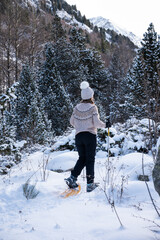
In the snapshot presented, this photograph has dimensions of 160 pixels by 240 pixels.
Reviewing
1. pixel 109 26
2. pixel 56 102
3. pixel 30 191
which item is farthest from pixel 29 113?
pixel 109 26

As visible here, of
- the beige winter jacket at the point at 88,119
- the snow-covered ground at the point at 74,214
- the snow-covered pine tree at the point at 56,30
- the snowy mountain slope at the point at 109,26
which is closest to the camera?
the snow-covered ground at the point at 74,214

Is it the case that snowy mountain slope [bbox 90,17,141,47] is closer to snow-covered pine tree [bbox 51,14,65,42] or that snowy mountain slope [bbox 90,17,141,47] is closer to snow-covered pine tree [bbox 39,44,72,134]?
snow-covered pine tree [bbox 51,14,65,42]

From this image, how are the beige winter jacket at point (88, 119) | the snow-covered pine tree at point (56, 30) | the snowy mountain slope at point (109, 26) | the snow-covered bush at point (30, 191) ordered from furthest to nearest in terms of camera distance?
1. the snowy mountain slope at point (109, 26)
2. the snow-covered pine tree at point (56, 30)
3. the beige winter jacket at point (88, 119)
4. the snow-covered bush at point (30, 191)

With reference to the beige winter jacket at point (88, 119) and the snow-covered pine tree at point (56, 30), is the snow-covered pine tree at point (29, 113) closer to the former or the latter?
the beige winter jacket at point (88, 119)

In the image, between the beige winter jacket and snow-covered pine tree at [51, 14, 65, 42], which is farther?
snow-covered pine tree at [51, 14, 65, 42]

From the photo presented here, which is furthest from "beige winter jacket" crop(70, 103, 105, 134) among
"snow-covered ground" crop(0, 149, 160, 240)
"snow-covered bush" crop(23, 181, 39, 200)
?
"snow-covered bush" crop(23, 181, 39, 200)

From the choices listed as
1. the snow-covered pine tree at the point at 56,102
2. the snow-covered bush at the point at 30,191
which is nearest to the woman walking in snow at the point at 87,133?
the snow-covered bush at the point at 30,191

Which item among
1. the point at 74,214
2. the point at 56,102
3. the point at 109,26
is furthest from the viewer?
the point at 109,26

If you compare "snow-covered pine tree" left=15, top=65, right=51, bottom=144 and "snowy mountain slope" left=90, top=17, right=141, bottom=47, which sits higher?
"snowy mountain slope" left=90, top=17, right=141, bottom=47

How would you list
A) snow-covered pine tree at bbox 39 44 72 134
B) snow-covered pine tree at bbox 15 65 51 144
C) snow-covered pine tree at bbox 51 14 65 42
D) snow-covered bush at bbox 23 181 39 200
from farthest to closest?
snow-covered pine tree at bbox 51 14 65 42
snow-covered pine tree at bbox 39 44 72 134
snow-covered pine tree at bbox 15 65 51 144
snow-covered bush at bbox 23 181 39 200

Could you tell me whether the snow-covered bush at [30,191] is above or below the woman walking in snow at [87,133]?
below

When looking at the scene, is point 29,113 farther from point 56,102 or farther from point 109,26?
point 109,26

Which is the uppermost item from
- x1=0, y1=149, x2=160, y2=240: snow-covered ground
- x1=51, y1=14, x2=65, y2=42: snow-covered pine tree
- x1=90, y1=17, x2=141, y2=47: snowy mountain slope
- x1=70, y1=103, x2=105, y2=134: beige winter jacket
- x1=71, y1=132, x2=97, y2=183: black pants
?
x1=90, y1=17, x2=141, y2=47: snowy mountain slope

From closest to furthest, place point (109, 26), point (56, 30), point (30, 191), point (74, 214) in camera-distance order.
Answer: point (74, 214) → point (30, 191) → point (56, 30) → point (109, 26)
